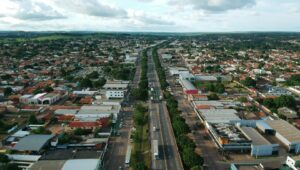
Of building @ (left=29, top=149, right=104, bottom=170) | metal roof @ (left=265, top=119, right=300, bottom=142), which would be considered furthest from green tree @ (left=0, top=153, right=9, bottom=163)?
metal roof @ (left=265, top=119, right=300, bottom=142)

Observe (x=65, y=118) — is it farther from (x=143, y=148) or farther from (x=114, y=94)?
(x=143, y=148)

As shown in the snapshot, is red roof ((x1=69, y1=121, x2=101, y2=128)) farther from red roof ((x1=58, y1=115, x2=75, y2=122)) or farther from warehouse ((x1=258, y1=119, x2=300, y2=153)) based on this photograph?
warehouse ((x1=258, y1=119, x2=300, y2=153))

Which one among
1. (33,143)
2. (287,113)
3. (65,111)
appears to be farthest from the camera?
(65,111)

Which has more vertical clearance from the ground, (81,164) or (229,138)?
(229,138)

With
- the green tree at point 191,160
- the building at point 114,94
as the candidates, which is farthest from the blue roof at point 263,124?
the building at point 114,94

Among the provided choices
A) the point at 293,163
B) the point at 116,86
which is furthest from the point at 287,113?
the point at 116,86

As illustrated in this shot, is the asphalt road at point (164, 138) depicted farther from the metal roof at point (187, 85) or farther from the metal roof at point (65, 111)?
the metal roof at point (65, 111)

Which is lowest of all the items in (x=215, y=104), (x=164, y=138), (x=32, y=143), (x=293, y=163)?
(x=164, y=138)
